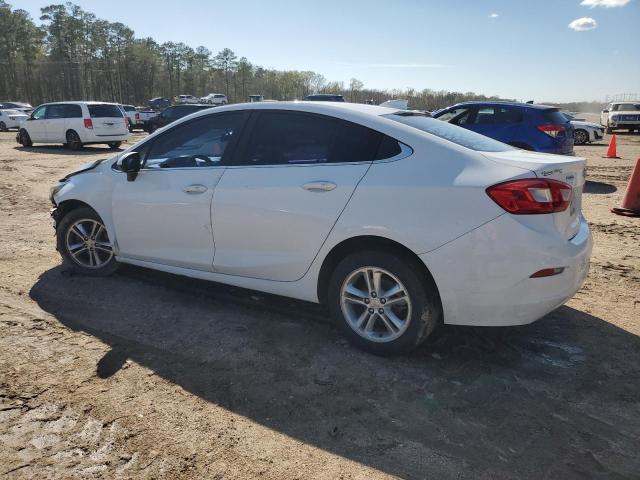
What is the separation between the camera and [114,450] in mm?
2418

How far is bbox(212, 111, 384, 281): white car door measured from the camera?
3351mm

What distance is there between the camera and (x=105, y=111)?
18031 mm

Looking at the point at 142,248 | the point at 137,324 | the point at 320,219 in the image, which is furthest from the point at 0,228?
the point at 320,219

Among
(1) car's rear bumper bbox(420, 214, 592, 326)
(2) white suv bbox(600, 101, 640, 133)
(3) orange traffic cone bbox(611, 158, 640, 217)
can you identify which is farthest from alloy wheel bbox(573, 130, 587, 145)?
(1) car's rear bumper bbox(420, 214, 592, 326)

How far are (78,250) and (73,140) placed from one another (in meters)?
15.4

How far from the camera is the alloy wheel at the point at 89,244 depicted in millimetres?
4762

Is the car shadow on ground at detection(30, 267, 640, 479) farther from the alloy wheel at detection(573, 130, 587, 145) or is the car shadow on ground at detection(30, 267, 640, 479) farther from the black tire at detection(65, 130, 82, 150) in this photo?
the alloy wheel at detection(573, 130, 587, 145)

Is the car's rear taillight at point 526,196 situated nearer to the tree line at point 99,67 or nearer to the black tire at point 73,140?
the black tire at point 73,140

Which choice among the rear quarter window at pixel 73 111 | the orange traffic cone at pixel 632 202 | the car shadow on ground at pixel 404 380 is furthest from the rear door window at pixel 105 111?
the orange traffic cone at pixel 632 202

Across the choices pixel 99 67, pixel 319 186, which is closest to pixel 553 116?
pixel 319 186

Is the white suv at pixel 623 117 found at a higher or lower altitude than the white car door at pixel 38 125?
higher

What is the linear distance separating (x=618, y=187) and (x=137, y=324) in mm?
10717

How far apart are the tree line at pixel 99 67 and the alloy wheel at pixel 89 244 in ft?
181

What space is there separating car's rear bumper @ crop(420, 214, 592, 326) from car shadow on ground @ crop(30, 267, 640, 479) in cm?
46
